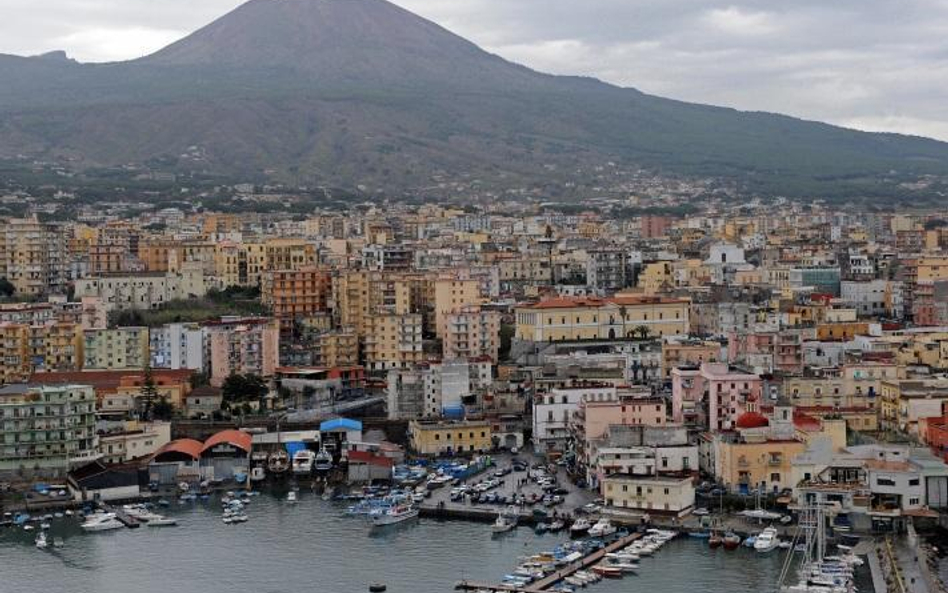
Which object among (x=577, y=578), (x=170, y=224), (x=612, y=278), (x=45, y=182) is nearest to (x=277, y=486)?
(x=577, y=578)

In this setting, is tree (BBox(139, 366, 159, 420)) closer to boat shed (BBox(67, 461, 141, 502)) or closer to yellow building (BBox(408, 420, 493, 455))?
boat shed (BBox(67, 461, 141, 502))

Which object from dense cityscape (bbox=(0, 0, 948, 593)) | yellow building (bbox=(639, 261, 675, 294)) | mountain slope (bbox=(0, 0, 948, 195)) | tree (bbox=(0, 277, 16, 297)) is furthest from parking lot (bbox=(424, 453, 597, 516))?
mountain slope (bbox=(0, 0, 948, 195))

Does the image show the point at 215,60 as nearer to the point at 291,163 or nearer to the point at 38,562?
the point at 291,163

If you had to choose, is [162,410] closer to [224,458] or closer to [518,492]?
[224,458]

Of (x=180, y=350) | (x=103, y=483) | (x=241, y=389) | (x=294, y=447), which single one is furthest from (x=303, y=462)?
(x=180, y=350)

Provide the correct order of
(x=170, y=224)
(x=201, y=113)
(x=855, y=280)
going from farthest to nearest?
(x=201, y=113) → (x=170, y=224) → (x=855, y=280)

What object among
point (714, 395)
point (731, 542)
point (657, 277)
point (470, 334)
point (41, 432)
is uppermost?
point (657, 277)
